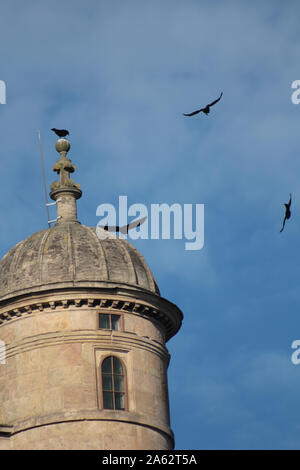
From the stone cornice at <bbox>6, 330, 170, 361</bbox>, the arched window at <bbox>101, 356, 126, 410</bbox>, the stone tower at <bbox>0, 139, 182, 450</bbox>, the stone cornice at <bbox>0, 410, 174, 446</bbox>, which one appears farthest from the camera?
the stone cornice at <bbox>6, 330, 170, 361</bbox>

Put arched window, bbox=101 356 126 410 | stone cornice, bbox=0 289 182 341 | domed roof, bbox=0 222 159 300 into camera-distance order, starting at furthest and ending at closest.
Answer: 1. domed roof, bbox=0 222 159 300
2. stone cornice, bbox=0 289 182 341
3. arched window, bbox=101 356 126 410

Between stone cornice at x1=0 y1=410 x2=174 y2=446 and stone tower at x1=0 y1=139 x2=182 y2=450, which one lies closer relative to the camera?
stone cornice at x1=0 y1=410 x2=174 y2=446

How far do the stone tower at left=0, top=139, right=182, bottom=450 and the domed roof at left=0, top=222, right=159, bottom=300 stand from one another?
5 centimetres

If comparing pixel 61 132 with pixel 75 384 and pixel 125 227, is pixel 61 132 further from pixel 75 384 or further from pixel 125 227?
pixel 75 384

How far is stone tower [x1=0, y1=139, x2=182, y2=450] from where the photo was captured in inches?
2330

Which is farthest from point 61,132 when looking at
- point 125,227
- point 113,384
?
point 113,384

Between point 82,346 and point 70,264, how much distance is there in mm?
3236

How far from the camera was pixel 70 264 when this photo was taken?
61.6 metres

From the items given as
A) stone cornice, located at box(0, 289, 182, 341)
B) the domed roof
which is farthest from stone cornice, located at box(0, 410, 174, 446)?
the domed roof

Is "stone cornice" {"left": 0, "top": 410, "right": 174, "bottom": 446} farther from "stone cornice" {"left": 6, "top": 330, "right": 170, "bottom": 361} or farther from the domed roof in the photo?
the domed roof

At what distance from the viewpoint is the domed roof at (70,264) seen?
61156 millimetres

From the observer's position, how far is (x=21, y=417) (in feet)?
195

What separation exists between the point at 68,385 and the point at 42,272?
15.1 feet

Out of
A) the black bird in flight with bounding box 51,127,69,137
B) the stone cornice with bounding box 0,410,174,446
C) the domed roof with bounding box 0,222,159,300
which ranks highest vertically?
the black bird in flight with bounding box 51,127,69,137
